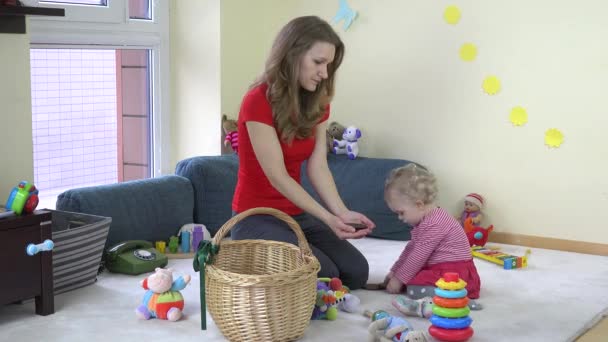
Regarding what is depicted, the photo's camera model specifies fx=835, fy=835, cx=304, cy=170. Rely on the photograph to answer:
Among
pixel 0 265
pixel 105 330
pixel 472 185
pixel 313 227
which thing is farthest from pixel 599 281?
pixel 0 265

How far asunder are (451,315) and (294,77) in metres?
0.91

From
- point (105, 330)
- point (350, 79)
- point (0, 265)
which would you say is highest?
point (350, 79)

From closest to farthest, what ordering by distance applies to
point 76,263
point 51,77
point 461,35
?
point 76,263, point 51,77, point 461,35

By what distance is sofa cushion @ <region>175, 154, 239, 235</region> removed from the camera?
12.2 feet

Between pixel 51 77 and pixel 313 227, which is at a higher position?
pixel 51 77

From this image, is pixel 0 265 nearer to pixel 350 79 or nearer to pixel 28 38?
pixel 28 38

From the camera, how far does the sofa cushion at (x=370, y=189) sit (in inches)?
148

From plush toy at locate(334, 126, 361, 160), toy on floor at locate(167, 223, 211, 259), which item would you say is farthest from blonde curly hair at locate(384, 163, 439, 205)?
plush toy at locate(334, 126, 361, 160)

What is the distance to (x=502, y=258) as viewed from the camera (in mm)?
3324

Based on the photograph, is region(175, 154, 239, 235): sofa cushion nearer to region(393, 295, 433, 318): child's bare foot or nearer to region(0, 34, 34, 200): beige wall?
region(0, 34, 34, 200): beige wall

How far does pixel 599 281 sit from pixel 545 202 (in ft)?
2.00

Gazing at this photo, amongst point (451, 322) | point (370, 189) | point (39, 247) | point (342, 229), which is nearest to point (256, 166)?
point (342, 229)

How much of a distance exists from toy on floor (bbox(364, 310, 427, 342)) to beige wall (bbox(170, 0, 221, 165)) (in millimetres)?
1770

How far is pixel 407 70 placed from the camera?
3.96 metres
